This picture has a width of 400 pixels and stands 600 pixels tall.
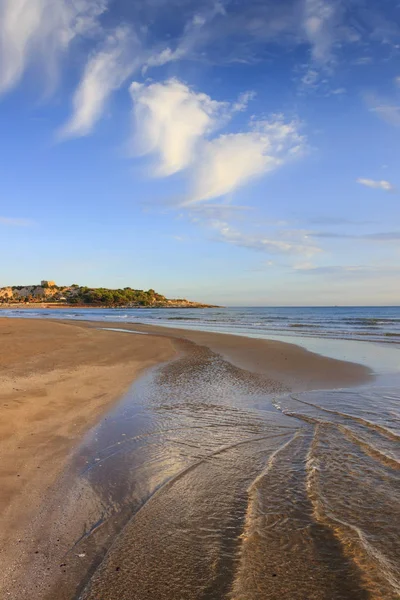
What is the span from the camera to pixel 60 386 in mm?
10047

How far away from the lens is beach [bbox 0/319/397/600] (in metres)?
3.15

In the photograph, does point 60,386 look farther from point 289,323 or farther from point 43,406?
point 289,323

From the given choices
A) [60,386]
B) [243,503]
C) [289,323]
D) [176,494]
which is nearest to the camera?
[243,503]

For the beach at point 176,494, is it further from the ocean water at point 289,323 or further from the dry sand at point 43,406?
the ocean water at point 289,323

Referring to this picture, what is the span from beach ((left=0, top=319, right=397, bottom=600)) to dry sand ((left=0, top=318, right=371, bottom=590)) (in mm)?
37

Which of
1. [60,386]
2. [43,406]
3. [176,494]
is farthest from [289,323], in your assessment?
[176,494]

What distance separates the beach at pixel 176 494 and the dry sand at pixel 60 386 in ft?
0.12

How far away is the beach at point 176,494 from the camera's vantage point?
3154 mm

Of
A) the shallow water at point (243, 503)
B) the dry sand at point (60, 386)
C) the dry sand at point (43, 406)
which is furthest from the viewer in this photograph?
the dry sand at point (60, 386)

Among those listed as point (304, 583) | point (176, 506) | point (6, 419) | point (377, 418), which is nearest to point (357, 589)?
point (304, 583)

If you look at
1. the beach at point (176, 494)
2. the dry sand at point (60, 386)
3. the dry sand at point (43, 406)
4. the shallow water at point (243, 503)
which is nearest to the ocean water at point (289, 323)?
the dry sand at point (60, 386)

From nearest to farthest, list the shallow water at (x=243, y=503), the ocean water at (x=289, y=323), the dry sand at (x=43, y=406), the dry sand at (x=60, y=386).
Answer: the shallow water at (x=243, y=503)
the dry sand at (x=43, y=406)
the dry sand at (x=60, y=386)
the ocean water at (x=289, y=323)

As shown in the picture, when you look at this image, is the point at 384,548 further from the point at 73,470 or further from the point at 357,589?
the point at 73,470

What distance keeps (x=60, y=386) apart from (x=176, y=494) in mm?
6315
